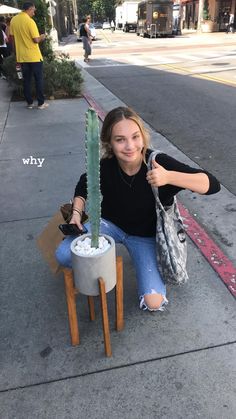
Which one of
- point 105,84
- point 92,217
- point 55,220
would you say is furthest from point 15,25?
point 92,217

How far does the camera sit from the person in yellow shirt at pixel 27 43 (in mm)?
7703

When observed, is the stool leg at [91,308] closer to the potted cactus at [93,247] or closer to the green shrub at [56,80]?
the potted cactus at [93,247]

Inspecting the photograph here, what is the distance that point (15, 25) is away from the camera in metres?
7.79

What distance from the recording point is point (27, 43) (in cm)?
783

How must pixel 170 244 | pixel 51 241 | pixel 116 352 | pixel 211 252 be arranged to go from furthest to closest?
pixel 211 252 → pixel 51 241 → pixel 170 244 → pixel 116 352

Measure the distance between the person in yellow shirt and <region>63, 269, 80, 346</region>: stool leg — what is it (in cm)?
678

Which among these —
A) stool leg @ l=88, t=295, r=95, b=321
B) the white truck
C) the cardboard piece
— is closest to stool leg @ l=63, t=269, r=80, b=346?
stool leg @ l=88, t=295, r=95, b=321

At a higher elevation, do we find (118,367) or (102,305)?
(102,305)

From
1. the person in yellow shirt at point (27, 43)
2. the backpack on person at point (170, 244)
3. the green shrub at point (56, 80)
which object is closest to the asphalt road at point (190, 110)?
the green shrub at point (56, 80)

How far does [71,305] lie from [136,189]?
0.79 meters

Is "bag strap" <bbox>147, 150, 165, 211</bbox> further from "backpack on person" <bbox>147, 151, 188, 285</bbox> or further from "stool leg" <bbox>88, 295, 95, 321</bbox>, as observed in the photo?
"stool leg" <bbox>88, 295, 95, 321</bbox>

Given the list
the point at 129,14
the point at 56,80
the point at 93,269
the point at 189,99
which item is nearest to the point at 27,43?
the point at 56,80

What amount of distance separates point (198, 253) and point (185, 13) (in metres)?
56.6

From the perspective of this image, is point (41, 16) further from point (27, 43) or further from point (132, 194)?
point (132, 194)
